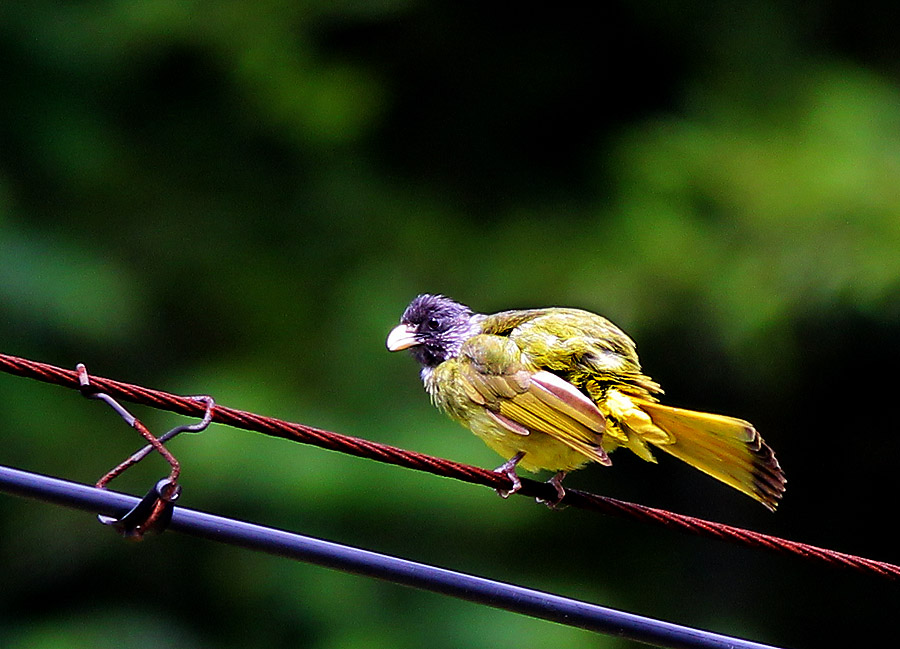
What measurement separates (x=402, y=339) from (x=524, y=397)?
1.01m

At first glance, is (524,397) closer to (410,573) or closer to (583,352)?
(583,352)

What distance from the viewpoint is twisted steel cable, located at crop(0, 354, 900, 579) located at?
2.77 metres

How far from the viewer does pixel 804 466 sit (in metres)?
7.92

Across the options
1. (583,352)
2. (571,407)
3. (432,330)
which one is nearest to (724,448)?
(571,407)

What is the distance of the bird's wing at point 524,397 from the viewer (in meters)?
3.82

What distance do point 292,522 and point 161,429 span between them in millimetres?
941

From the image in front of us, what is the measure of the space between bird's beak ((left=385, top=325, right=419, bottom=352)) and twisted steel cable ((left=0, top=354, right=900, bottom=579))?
5.80 ft

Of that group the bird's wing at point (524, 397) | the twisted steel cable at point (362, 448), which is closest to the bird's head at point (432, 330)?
the bird's wing at point (524, 397)

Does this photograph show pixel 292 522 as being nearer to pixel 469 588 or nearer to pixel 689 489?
pixel 689 489

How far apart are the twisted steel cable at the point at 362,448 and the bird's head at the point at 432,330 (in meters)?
1.68

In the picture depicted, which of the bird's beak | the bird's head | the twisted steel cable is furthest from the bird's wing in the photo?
the twisted steel cable

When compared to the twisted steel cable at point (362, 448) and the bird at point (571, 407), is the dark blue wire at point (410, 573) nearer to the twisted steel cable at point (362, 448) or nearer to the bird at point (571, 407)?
the twisted steel cable at point (362, 448)

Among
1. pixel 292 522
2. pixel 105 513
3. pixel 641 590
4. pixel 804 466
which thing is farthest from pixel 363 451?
pixel 804 466

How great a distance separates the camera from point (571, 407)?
3.88 m
